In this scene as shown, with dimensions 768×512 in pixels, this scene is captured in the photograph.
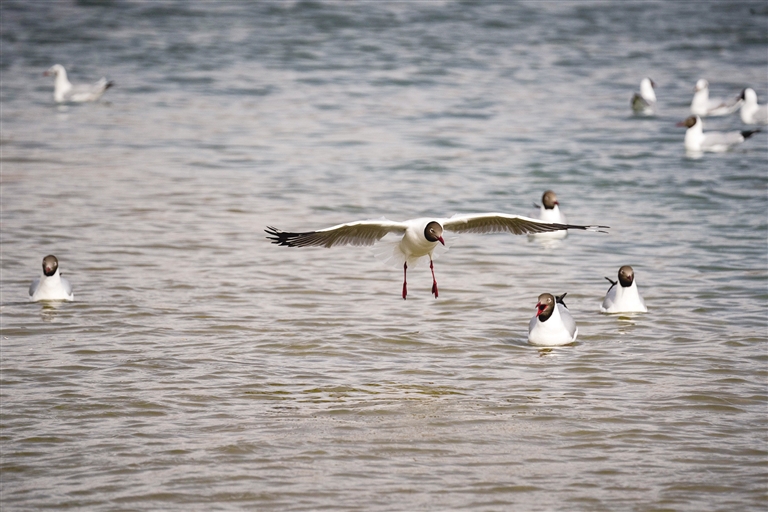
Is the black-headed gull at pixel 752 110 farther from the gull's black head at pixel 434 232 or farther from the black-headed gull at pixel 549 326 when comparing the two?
the gull's black head at pixel 434 232

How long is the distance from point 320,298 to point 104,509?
16.2 ft

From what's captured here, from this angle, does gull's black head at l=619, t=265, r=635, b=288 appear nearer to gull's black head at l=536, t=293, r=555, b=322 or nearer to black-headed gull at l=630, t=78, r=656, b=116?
gull's black head at l=536, t=293, r=555, b=322

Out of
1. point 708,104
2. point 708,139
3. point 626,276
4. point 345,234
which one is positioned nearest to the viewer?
point 345,234

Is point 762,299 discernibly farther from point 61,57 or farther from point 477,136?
point 61,57

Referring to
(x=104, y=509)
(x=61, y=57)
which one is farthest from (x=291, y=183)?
(x=61, y=57)

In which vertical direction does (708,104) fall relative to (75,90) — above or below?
below

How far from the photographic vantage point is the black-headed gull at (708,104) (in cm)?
2162

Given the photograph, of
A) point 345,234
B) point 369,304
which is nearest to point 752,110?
point 369,304

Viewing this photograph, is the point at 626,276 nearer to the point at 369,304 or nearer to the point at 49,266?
the point at 369,304

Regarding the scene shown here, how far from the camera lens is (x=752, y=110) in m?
21.0

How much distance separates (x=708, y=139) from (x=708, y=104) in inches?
127

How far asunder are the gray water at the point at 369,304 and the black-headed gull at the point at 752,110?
427 mm

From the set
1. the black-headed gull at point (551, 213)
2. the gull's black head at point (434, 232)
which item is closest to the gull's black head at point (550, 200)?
the black-headed gull at point (551, 213)

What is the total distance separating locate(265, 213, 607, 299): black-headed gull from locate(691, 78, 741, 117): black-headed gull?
1346 centimetres
